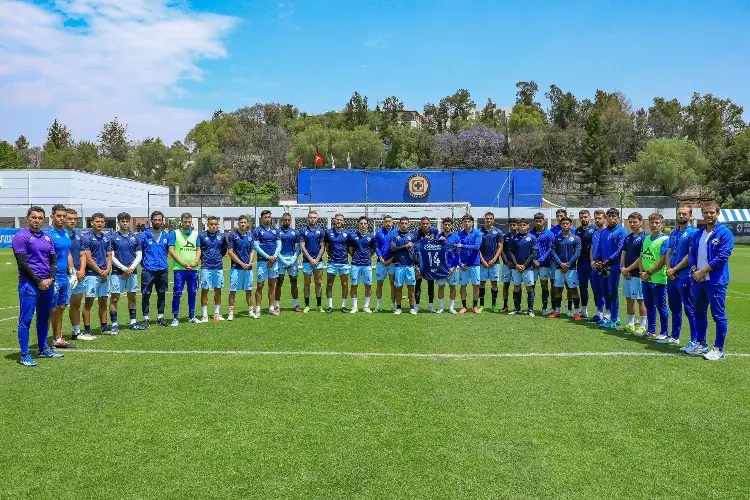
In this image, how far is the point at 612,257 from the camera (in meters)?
10.1

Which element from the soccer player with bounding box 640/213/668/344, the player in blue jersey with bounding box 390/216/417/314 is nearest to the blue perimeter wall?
the player in blue jersey with bounding box 390/216/417/314

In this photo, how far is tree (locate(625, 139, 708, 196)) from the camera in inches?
2388

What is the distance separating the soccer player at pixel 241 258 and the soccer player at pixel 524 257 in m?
5.15

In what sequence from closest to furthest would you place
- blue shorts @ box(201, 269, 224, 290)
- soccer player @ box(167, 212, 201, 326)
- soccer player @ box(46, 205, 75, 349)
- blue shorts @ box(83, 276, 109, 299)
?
1. soccer player @ box(46, 205, 75, 349)
2. blue shorts @ box(83, 276, 109, 299)
3. soccer player @ box(167, 212, 201, 326)
4. blue shorts @ box(201, 269, 224, 290)

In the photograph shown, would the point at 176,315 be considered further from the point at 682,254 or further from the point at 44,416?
the point at 682,254

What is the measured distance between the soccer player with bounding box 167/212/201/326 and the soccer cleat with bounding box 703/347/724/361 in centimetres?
817

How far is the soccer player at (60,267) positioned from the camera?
27.2 feet

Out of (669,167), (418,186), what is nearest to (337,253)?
(418,186)

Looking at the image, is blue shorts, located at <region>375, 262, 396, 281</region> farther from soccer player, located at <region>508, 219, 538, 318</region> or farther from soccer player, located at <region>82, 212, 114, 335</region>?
soccer player, located at <region>82, 212, 114, 335</region>

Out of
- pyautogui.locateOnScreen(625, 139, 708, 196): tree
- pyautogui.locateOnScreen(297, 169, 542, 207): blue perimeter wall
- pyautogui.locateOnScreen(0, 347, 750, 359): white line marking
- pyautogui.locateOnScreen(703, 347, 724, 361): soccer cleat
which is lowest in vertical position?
pyautogui.locateOnScreen(0, 347, 750, 359): white line marking

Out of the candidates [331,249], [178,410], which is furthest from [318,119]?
[178,410]

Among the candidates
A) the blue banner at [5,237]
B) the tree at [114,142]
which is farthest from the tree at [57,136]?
the blue banner at [5,237]

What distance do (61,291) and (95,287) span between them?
900 millimetres

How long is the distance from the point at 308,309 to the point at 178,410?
20.8ft
